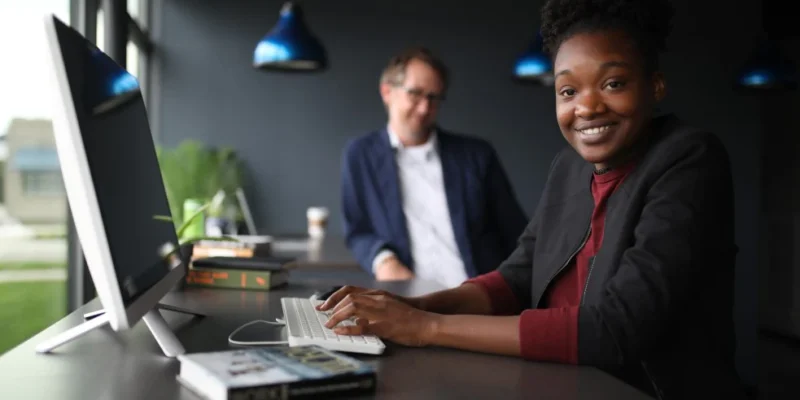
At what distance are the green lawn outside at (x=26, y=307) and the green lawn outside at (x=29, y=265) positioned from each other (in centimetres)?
5

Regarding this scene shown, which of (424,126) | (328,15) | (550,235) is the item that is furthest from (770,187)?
(550,235)

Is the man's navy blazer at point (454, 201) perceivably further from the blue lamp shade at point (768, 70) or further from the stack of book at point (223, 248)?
the blue lamp shade at point (768, 70)

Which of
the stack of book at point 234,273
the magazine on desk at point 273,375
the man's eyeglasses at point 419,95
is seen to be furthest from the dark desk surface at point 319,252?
the magazine on desk at point 273,375

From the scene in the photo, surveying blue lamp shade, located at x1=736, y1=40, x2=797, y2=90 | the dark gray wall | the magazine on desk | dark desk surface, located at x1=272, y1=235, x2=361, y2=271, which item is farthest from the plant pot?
blue lamp shade, located at x1=736, y1=40, x2=797, y2=90

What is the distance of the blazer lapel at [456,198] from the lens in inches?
131

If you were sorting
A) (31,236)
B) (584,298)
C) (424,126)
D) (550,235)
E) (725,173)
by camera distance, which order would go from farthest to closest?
(424,126) → (31,236) → (550,235) → (584,298) → (725,173)

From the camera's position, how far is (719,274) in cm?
141

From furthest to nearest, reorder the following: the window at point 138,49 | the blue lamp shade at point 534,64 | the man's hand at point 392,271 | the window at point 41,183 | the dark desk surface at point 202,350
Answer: the window at point 138,49 → the blue lamp shade at point 534,64 → the man's hand at point 392,271 → the window at point 41,183 → the dark desk surface at point 202,350

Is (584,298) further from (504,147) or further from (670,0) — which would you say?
(504,147)

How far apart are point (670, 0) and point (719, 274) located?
56 cm

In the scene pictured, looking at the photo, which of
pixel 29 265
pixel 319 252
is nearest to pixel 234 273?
pixel 29 265

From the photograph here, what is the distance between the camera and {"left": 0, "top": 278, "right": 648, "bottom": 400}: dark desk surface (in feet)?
3.47

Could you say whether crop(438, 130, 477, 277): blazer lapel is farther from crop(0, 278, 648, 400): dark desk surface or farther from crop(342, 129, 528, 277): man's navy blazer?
crop(0, 278, 648, 400): dark desk surface

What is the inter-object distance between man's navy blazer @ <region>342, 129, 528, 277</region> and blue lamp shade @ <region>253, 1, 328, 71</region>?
31.4 inches
